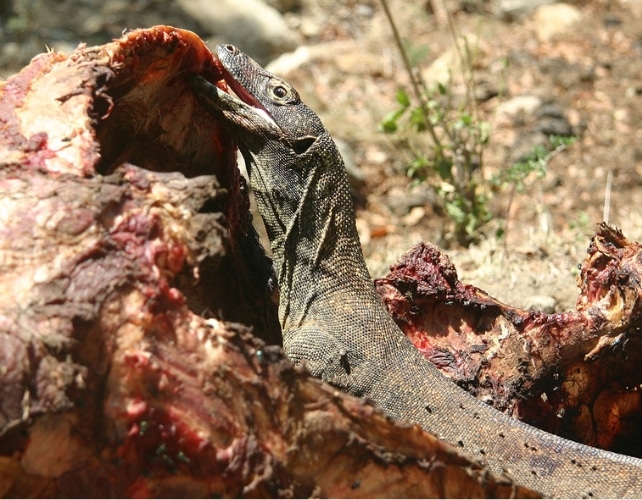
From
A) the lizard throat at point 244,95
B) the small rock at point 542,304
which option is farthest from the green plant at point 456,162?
the lizard throat at point 244,95

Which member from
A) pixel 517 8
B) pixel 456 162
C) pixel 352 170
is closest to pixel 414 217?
A: pixel 352 170

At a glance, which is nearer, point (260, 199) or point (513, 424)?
point (513, 424)

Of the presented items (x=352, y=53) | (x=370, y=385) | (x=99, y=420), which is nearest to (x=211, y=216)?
(x=99, y=420)

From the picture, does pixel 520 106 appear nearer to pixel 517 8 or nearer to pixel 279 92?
pixel 517 8

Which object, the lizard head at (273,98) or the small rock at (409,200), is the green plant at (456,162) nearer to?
the small rock at (409,200)

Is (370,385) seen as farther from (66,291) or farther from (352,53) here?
(352,53)
